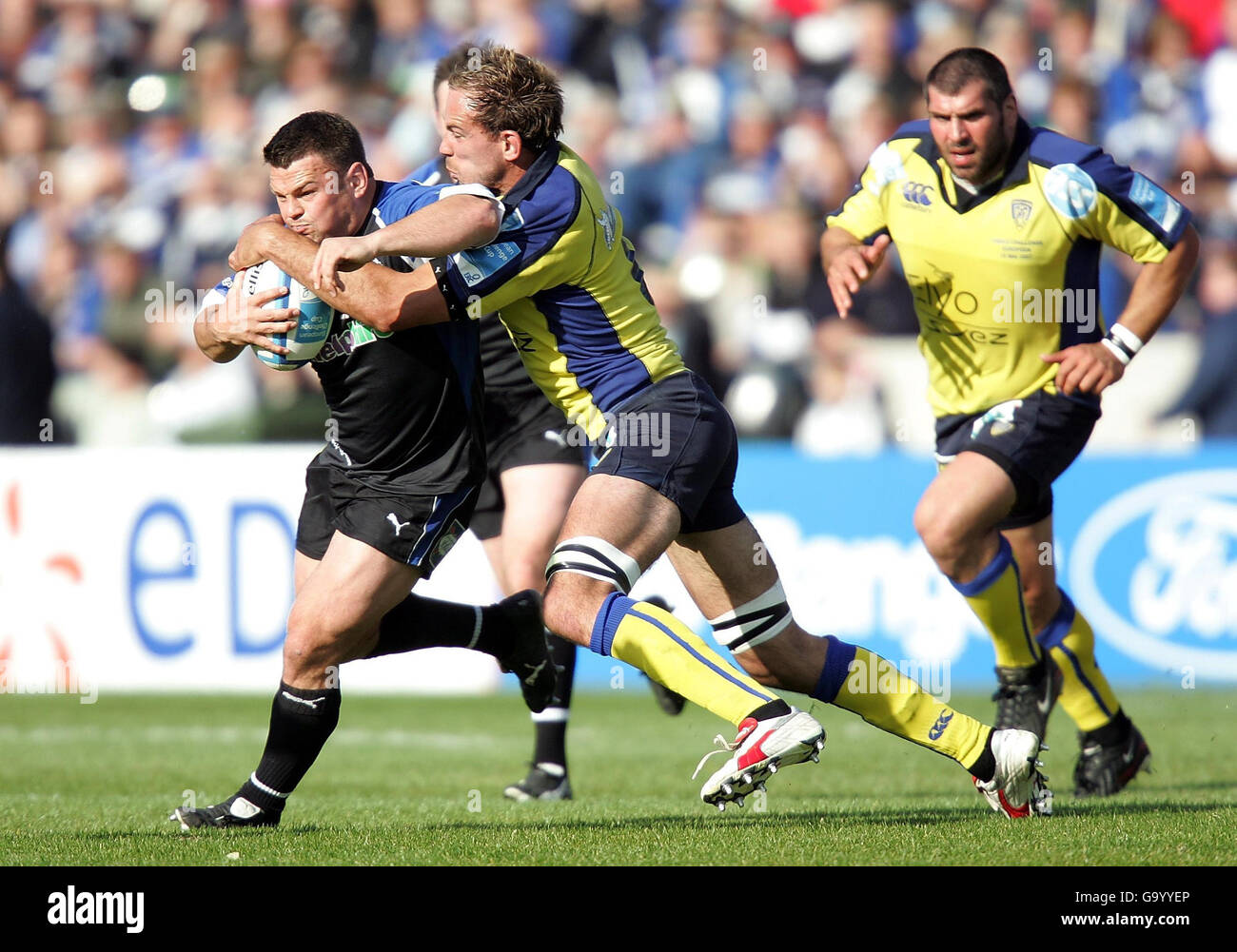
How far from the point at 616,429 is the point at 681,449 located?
253mm

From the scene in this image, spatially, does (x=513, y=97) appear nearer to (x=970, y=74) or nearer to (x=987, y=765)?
(x=970, y=74)

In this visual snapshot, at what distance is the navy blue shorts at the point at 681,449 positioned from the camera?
5.00m

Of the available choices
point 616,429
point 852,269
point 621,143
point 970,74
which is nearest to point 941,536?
point 852,269

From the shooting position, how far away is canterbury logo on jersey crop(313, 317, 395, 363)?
5.19 metres

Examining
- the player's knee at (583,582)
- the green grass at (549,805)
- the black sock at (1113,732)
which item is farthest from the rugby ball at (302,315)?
the black sock at (1113,732)

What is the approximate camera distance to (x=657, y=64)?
14.7m

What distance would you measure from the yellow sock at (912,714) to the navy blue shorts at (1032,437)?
1.22 m

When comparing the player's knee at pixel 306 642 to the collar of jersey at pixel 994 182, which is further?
the collar of jersey at pixel 994 182

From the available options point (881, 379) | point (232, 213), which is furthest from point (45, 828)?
point (232, 213)

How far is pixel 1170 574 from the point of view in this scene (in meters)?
10.1

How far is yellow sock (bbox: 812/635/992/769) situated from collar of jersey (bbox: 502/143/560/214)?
1903 mm

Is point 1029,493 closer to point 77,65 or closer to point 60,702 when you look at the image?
point 60,702

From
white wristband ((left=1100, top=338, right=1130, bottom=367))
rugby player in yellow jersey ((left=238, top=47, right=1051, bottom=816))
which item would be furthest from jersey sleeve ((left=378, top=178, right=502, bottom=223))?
white wristband ((left=1100, top=338, right=1130, bottom=367))

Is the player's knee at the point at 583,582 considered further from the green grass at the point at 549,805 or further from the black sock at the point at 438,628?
the black sock at the point at 438,628
